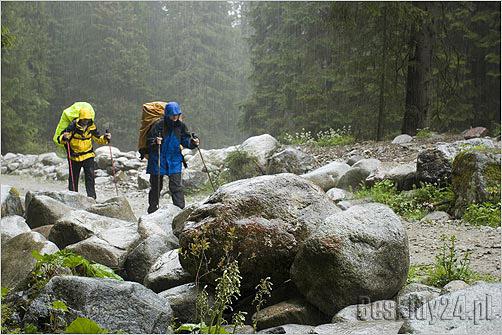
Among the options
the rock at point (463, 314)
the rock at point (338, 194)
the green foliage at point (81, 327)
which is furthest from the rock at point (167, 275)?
the rock at point (338, 194)

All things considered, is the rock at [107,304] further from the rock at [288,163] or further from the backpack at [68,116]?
the backpack at [68,116]

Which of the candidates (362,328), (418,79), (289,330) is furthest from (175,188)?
(418,79)

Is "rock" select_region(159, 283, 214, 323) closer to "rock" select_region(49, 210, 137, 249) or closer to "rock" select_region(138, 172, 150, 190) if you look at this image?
"rock" select_region(49, 210, 137, 249)

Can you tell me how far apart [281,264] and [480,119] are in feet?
41.4

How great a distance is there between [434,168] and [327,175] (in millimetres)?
1711

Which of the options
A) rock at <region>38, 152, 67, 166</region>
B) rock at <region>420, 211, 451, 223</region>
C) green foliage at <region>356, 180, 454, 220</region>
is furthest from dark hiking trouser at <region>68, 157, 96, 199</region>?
rock at <region>38, 152, 67, 166</region>

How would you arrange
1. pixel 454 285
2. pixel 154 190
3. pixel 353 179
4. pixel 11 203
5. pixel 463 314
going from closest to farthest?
pixel 463 314
pixel 454 285
pixel 154 190
pixel 11 203
pixel 353 179

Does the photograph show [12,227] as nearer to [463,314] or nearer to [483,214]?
[463,314]

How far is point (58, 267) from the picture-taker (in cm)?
455

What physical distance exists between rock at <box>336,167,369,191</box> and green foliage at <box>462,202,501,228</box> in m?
2.13

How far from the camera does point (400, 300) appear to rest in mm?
4141

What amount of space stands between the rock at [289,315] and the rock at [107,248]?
2.01 m

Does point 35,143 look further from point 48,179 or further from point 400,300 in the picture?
point 400,300

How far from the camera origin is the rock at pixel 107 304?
3.80 m
